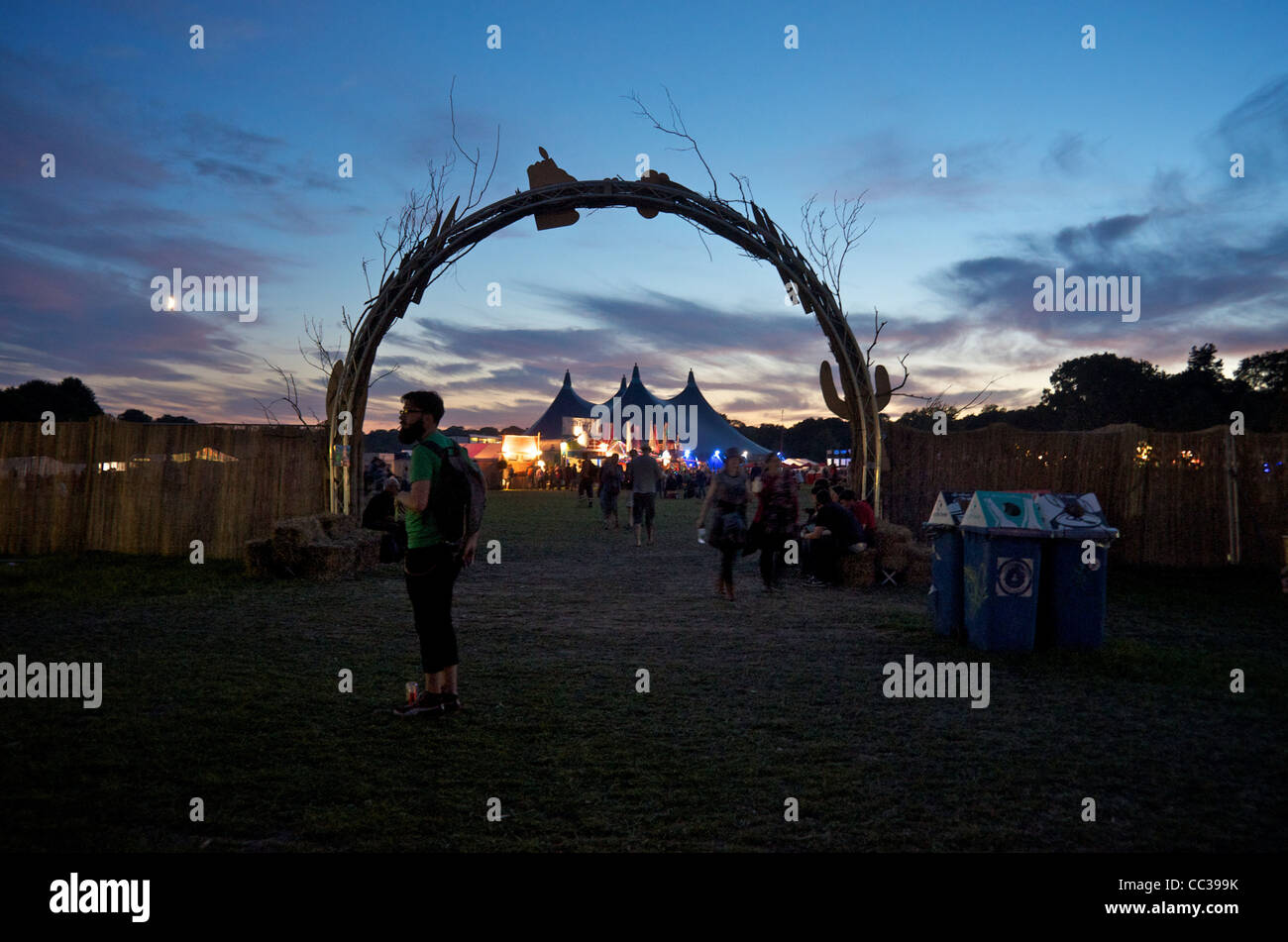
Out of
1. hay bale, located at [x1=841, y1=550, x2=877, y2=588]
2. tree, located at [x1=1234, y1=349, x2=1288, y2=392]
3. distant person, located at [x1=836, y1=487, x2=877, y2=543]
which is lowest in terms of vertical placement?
hay bale, located at [x1=841, y1=550, x2=877, y2=588]

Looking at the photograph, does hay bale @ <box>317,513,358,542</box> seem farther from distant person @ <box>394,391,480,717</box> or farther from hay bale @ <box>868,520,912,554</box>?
hay bale @ <box>868,520,912,554</box>

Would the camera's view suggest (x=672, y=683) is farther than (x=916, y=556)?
No

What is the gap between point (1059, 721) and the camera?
532 centimetres

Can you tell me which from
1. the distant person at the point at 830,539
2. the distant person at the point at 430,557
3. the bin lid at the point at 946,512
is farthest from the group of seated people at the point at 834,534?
the distant person at the point at 430,557

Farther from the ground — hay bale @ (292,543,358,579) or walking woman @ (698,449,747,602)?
walking woman @ (698,449,747,602)

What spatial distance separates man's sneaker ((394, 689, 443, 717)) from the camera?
207 inches

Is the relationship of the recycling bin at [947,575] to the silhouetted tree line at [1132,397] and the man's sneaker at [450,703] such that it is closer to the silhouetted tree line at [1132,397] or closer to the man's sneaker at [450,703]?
the man's sneaker at [450,703]

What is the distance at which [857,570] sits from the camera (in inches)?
455

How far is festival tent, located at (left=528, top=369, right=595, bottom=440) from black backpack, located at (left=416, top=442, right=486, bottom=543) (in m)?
48.5

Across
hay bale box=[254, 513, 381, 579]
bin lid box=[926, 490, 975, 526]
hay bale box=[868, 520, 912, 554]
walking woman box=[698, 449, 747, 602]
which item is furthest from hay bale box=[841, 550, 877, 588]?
hay bale box=[254, 513, 381, 579]

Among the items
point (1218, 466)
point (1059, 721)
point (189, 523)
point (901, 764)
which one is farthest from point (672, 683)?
point (1218, 466)

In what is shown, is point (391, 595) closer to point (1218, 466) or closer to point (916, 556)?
point (916, 556)
